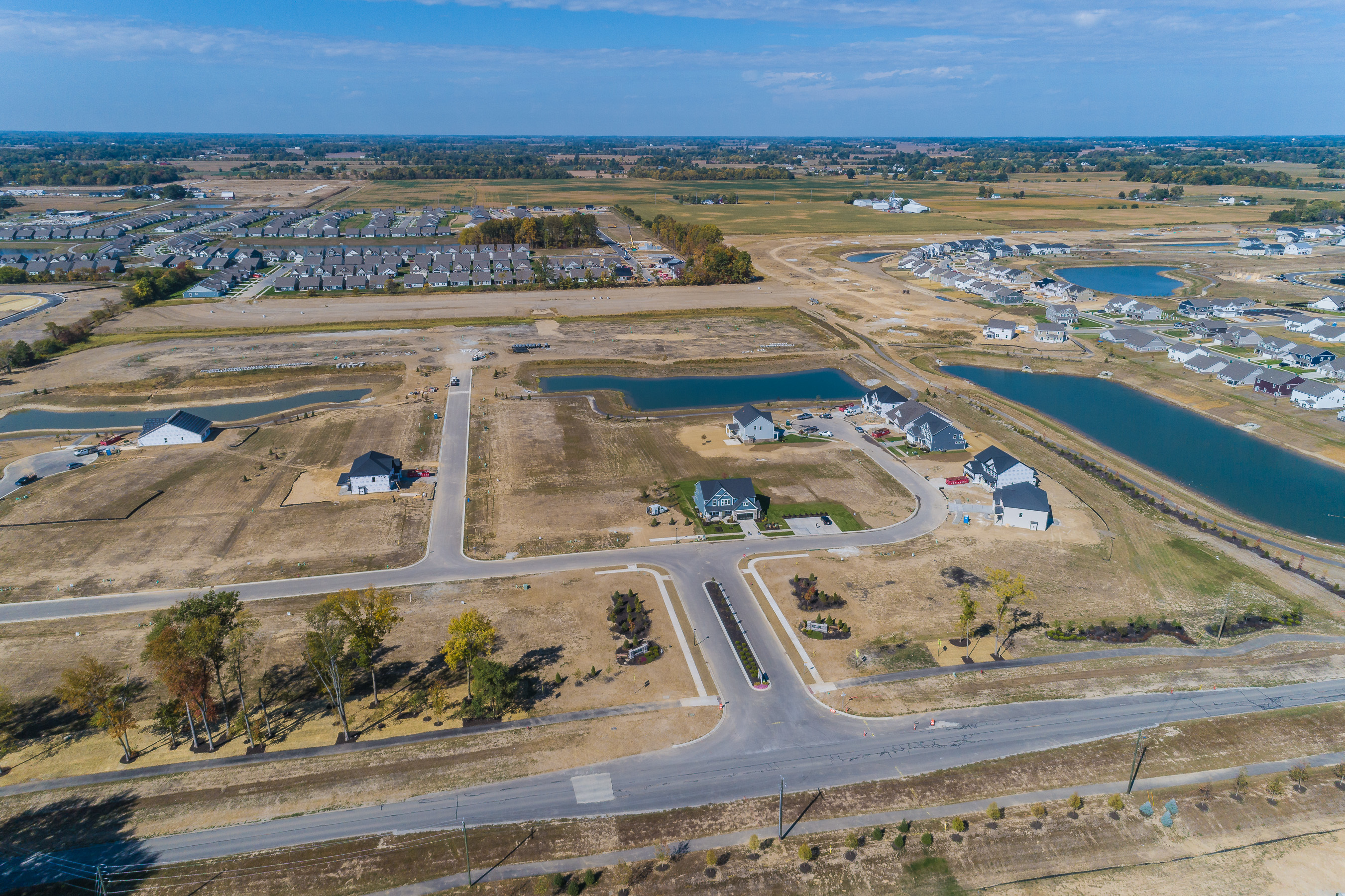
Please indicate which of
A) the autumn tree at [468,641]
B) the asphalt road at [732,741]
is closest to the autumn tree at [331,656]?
the autumn tree at [468,641]

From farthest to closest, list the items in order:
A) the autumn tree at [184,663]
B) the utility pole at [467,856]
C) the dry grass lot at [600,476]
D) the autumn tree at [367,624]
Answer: the dry grass lot at [600,476] < the autumn tree at [367,624] < the autumn tree at [184,663] < the utility pole at [467,856]

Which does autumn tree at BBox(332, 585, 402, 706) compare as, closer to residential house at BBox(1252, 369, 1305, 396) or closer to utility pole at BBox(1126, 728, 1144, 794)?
utility pole at BBox(1126, 728, 1144, 794)

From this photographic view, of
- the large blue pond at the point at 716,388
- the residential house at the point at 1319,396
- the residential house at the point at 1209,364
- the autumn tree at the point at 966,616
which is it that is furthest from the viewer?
the residential house at the point at 1209,364

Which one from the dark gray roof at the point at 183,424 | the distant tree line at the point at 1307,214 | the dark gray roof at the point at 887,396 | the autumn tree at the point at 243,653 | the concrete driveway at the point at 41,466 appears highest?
the distant tree line at the point at 1307,214

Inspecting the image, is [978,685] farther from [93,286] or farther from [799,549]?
[93,286]

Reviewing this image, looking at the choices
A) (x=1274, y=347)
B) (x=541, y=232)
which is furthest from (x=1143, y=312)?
(x=541, y=232)

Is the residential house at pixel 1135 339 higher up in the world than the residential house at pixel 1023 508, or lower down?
higher up

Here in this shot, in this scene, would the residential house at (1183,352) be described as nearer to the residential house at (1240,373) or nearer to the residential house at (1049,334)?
the residential house at (1240,373)
